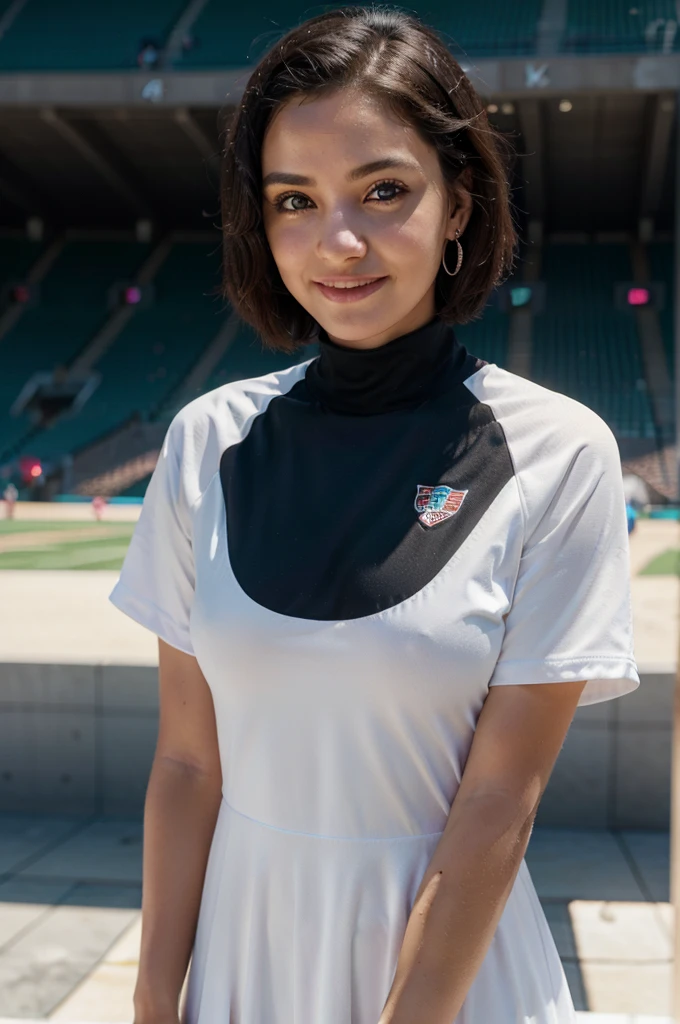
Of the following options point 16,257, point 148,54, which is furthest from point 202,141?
point 16,257

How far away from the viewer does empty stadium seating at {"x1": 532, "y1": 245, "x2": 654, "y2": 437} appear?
67.4ft

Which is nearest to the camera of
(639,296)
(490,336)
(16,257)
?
(490,336)

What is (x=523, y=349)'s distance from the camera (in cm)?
2259

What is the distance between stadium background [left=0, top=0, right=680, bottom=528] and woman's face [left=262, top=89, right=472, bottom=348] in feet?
55.0

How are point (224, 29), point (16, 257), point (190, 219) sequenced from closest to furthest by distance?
point (224, 29), point (190, 219), point (16, 257)

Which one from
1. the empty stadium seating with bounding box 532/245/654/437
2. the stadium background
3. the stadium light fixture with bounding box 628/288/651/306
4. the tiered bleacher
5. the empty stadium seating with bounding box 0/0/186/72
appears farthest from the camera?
the stadium light fixture with bounding box 628/288/651/306

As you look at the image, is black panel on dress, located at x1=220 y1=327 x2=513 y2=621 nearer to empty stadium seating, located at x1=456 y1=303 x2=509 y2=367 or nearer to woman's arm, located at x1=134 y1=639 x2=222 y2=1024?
woman's arm, located at x1=134 y1=639 x2=222 y2=1024

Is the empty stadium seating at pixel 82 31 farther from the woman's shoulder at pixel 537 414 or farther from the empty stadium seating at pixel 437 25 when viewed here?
the woman's shoulder at pixel 537 414

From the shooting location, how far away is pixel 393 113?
1.17m

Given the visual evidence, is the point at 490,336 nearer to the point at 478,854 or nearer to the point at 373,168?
the point at 373,168

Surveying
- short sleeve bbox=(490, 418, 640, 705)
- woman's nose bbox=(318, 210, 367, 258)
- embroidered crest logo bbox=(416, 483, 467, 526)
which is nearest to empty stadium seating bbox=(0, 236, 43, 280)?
woman's nose bbox=(318, 210, 367, 258)

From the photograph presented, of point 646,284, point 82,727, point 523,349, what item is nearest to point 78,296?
point 523,349

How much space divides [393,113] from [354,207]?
113 mm

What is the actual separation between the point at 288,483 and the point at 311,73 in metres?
0.48
